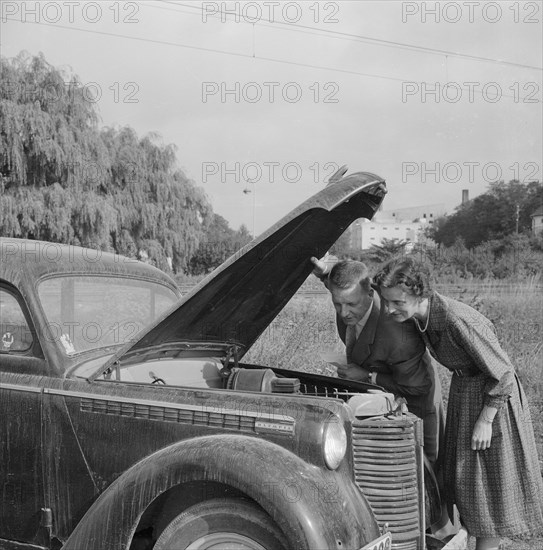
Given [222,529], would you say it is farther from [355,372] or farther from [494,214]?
[494,214]

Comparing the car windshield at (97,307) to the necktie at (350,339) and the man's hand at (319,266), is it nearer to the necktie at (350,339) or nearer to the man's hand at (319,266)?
the man's hand at (319,266)

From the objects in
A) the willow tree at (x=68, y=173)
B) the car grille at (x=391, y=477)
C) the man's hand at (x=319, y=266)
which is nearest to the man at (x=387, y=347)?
the man's hand at (x=319, y=266)

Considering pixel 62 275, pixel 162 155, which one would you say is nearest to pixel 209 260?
pixel 162 155

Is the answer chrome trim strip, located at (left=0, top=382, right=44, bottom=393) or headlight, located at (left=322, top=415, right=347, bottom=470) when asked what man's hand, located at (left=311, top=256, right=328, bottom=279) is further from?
chrome trim strip, located at (left=0, top=382, right=44, bottom=393)

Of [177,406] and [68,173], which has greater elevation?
[68,173]

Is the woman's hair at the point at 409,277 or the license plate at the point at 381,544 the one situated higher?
the woman's hair at the point at 409,277

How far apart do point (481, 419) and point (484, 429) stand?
2.0 inches

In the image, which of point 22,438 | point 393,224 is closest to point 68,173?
point 22,438

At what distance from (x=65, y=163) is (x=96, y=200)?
4.09 feet

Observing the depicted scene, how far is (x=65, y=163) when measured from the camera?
672 inches

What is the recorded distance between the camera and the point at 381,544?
8.73 ft

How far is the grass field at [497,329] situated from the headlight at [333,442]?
3.59 meters

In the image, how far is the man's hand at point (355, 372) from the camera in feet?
12.8

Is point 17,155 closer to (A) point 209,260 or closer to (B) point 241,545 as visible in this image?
(B) point 241,545
